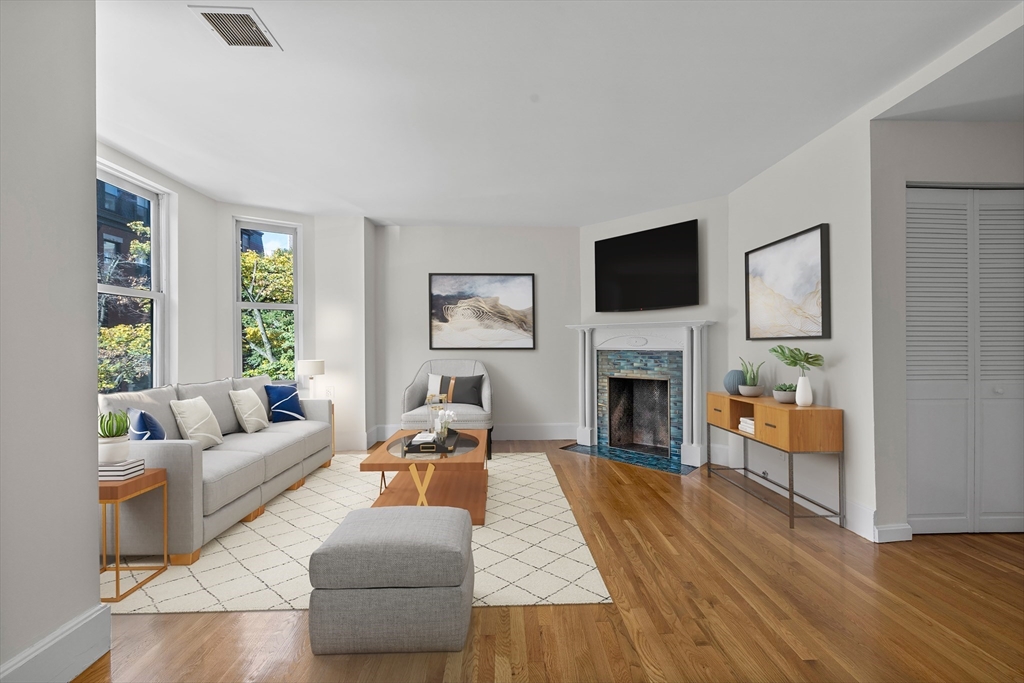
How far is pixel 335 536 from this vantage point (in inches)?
78.7

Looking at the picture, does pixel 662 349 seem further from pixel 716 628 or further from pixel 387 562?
pixel 387 562

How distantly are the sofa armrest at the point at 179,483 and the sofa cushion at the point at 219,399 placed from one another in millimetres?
1165

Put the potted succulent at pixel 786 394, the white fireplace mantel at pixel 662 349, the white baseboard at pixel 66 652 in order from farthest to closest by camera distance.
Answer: the white fireplace mantel at pixel 662 349
the potted succulent at pixel 786 394
the white baseboard at pixel 66 652

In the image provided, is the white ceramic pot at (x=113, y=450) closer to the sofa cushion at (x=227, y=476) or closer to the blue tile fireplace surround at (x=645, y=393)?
the sofa cushion at (x=227, y=476)

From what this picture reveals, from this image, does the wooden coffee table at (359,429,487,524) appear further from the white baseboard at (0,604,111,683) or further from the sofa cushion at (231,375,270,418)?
the sofa cushion at (231,375,270,418)

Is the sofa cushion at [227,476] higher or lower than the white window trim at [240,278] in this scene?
lower

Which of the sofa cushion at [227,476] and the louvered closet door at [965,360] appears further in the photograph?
the louvered closet door at [965,360]

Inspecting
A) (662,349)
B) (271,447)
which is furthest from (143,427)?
(662,349)

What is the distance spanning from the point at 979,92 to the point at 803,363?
177 cm

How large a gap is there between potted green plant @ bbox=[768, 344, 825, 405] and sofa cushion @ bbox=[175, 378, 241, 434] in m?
4.25

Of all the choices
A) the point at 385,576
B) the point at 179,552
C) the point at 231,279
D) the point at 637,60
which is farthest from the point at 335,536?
the point at 231,279

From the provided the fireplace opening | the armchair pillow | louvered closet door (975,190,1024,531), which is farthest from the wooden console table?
the armchair pillow

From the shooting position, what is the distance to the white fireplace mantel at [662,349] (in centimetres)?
509

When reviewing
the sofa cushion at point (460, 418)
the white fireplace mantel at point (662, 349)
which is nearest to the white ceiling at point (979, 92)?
the white fireplace mantel at point (662, 349)
